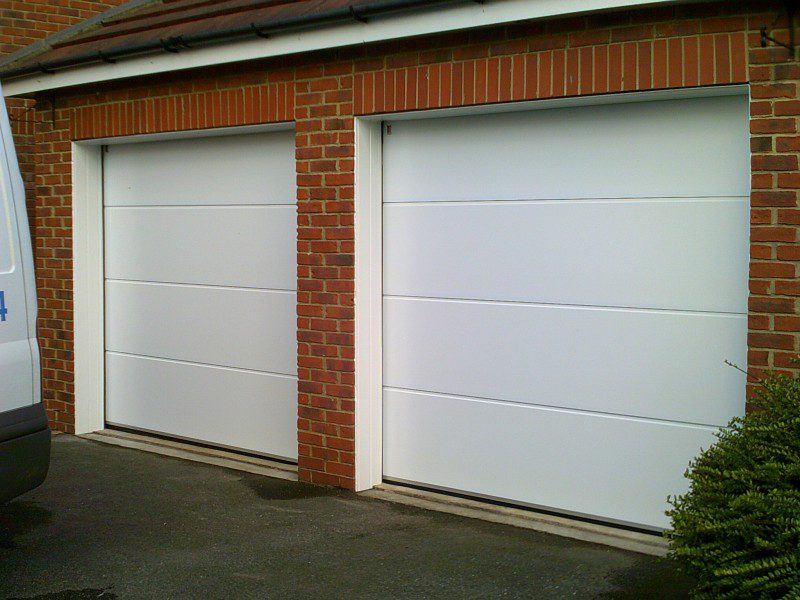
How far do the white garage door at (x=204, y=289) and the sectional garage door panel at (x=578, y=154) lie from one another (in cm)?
118

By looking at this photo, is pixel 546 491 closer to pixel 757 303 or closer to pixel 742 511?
pixel 757 303

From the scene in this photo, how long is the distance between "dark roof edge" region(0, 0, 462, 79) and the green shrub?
2888 mm

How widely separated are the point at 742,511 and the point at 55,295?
6.46 m

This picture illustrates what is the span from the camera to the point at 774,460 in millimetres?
3965

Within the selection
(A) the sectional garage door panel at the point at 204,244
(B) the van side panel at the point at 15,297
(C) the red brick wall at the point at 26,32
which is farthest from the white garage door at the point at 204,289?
(B) the van side panel at the point at 15,297

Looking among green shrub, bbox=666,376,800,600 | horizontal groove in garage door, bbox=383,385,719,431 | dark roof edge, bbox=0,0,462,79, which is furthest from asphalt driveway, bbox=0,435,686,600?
dark roof edge, bbox=0,0,462,79

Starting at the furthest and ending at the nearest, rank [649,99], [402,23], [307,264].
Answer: [307,264], [402,23], [649,99]

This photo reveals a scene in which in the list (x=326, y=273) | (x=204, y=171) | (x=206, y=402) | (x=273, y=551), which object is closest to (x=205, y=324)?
(x=206, y=402)

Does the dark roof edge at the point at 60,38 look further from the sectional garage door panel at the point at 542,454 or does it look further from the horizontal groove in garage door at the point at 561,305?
the sectional garage door panel at the point at 542,454

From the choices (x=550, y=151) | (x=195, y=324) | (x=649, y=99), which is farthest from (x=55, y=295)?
(x=649, y=99)

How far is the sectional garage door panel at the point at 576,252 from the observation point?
5.48m

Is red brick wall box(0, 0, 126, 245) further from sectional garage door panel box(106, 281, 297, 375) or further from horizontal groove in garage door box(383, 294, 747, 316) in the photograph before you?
horizontal groove in garage door box(383, 294, 747, 316)

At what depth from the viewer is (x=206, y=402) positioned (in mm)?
8062

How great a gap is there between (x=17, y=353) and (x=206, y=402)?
10.3 feet
